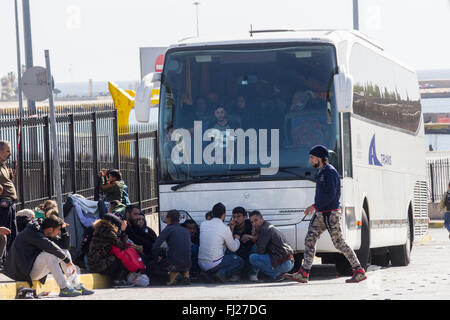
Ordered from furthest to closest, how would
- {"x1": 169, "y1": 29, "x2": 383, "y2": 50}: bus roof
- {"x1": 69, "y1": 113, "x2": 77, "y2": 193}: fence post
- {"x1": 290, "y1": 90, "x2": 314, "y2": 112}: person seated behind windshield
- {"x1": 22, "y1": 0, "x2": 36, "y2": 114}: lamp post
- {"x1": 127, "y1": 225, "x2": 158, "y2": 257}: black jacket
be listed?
{"x1": 22, "y1": 0, "x2": 36, "y2": 114}: lamp post
{"x1": 69, "y1": 113, "x2": 77, "y2": 193}: fence post
{"x1": 127, "y1": 225, "x2": 158, "y2": 257}: black jacket
{"x1": 169, "y1": 29, "x2": 383, "y2": 50}: bus roof
{"x1": 290, "y1": 90, "x2": 314, "y2": 112}: person seated behind windshield

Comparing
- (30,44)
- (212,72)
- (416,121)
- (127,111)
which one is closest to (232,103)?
(212,72)

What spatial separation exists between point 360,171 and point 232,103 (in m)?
2.44

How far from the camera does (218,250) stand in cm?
1525

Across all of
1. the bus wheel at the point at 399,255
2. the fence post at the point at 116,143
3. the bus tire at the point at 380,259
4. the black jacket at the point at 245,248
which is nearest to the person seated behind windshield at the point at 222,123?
the black jacket at the point at 245,248

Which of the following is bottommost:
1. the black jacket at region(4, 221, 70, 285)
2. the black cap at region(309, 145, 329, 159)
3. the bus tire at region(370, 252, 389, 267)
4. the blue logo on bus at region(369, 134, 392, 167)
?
the bus tire at region(370, 252, 389, 267)

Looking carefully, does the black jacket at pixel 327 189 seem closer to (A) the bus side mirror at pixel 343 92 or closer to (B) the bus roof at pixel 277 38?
(A) the bus side mirror at pixel 343 92

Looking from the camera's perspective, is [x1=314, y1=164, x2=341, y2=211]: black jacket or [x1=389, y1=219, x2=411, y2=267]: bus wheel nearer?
[x1=314, y1=164, x2=341, y2=211]: black jacket

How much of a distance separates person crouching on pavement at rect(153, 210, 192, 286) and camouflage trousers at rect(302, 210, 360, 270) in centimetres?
163

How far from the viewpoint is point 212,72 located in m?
15.5

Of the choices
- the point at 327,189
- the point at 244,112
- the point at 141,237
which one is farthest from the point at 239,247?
the point at 327,189

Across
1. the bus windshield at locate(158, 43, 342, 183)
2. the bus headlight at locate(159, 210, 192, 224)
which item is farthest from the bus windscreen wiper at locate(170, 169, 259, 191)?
the bus headlight at locate(159, 210, 192, 224)

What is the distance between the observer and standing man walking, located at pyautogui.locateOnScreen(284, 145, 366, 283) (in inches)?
555

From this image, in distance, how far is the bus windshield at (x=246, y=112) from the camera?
1521cm

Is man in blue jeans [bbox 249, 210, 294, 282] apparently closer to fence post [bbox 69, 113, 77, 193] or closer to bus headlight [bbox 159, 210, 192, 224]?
bus headlight [bbox 159, 210, 192, 224]
